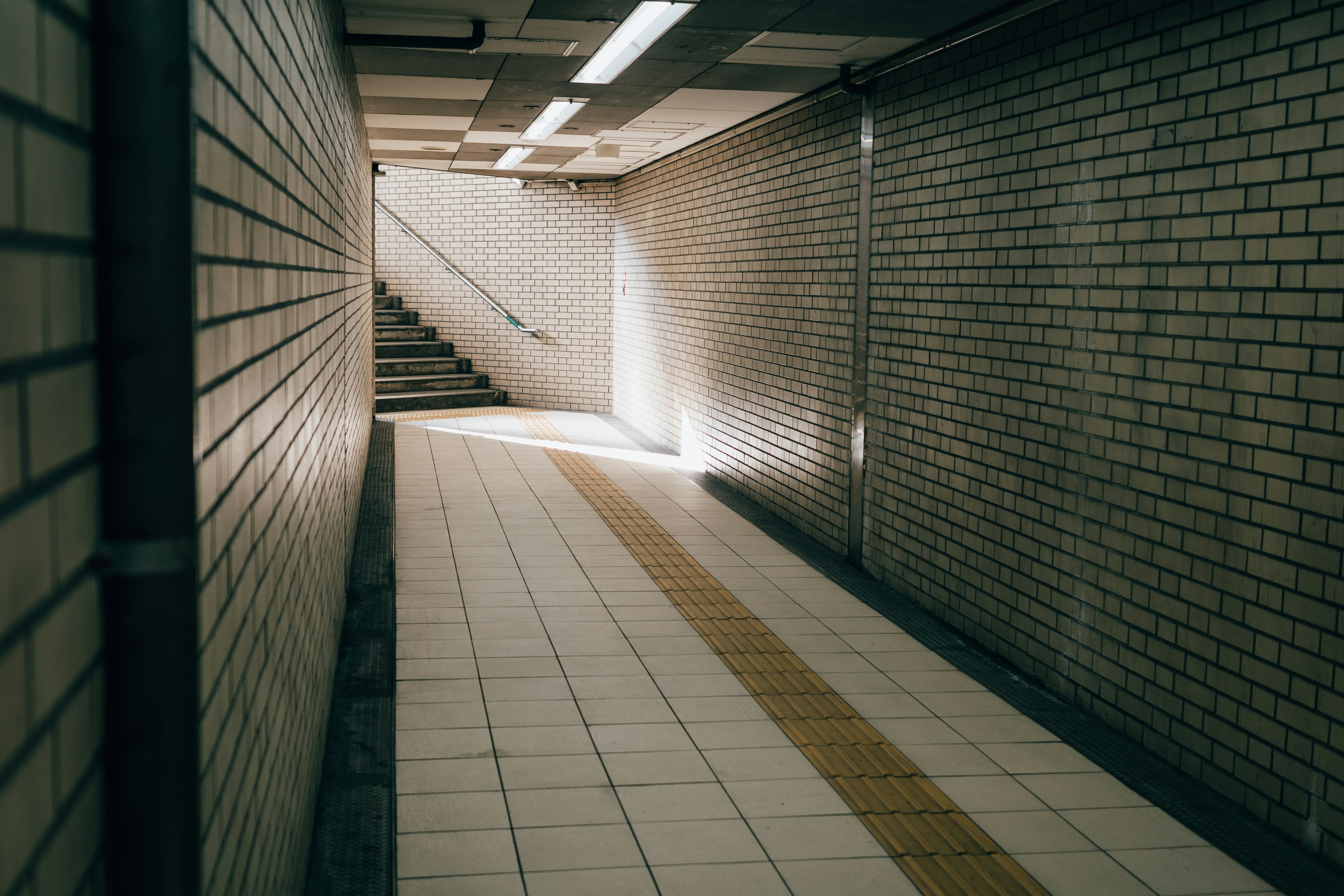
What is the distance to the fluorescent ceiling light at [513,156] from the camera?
10.1 metres

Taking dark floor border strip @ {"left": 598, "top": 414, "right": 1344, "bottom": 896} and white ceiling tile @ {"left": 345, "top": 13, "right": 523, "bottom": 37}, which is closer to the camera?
dark floor border strip @ {"left": 598, "top": 414, "right": 1344, "bottom": 896}

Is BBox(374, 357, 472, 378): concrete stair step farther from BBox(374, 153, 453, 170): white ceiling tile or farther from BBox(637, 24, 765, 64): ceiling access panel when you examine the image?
BBox(637, 24, 765, 64): ceiling access panel

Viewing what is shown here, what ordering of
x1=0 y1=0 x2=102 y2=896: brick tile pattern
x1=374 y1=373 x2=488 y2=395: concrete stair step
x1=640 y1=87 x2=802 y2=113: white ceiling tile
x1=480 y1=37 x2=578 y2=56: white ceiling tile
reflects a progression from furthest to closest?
1. x1=374 y1=373 x2=488 y2=395: concrete stair step
2. x1=640 y1=87 x2=802 y2=113: white ceiling tile
3. x1=480 y1=37 x2=578 y2=56: white ceiling tile
4. x1=0 y1=0 x2=102 y2=896: brick tile pattern

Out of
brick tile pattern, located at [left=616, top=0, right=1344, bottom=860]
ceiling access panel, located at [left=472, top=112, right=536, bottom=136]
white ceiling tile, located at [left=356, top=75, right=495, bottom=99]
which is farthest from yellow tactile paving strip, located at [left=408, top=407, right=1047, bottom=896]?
ceiling access panel, located at [left=472, top=112, right=536, bottom=136]

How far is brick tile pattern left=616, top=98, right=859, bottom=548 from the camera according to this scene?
263 inches

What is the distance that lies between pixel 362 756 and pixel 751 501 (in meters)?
4.94

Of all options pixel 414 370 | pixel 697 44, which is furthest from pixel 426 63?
pixel 414 370

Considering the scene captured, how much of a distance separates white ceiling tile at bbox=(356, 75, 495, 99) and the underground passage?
0.18 ft

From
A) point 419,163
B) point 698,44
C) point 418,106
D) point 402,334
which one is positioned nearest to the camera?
point 698,44

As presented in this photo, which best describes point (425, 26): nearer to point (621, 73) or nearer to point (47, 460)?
point (621, 73)

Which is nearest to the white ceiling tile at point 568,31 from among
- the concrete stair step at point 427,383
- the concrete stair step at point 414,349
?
the concrete stair step at point 427,383

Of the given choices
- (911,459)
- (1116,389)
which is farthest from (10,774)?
(911,459)

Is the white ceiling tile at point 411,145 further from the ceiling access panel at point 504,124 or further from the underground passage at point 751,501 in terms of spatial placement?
the underground passage at point 751,501

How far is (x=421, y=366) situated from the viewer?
1405 centimetres
